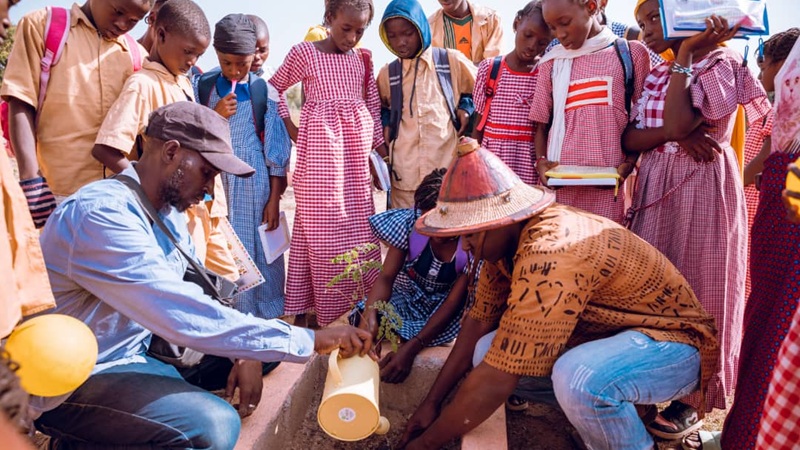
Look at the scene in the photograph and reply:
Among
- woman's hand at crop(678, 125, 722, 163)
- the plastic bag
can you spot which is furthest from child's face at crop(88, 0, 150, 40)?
woman's hand at crop(678, 125, 722, 163)

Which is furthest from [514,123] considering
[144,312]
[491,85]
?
[144,312]

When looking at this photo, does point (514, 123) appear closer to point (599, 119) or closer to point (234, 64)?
point (599, 119)

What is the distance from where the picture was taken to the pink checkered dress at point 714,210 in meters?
2.62

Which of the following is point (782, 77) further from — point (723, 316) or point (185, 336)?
point (185, 336)

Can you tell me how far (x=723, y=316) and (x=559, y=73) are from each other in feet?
4.64

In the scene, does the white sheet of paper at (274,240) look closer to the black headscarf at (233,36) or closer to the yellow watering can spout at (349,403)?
the black headscarf at (233,36)

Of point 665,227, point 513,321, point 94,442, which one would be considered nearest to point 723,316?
point 665,227

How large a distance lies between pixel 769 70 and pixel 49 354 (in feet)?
13.9

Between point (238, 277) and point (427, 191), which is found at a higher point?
point (427, 191)

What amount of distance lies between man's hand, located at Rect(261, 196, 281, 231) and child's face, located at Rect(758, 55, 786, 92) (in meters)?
3.31

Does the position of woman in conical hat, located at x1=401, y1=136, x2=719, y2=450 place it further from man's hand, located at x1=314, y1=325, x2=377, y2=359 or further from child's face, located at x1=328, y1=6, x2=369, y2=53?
child's face, located at x1=328, y1=6, x2=369, y2=53

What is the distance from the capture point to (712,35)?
2.54m

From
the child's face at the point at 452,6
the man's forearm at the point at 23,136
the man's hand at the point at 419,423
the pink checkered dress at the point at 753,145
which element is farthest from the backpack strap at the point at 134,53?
the pink checkered dress at the point at 753,145

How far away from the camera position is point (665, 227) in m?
2.81
